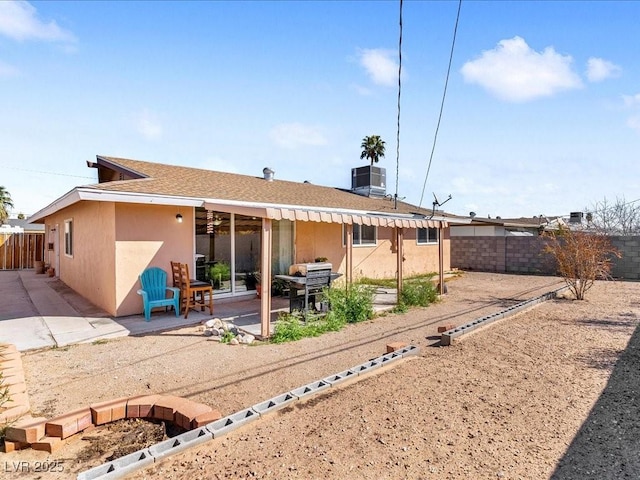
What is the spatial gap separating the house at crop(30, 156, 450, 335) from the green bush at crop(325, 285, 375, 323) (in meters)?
0.55

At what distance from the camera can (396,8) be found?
8719 mm

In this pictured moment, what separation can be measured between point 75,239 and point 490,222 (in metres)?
21.2

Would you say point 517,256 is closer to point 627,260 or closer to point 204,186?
point 627,260

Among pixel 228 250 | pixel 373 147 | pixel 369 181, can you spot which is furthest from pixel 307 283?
pixel 373 147

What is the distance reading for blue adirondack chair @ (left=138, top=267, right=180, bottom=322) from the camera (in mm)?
8070

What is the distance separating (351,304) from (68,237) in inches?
455

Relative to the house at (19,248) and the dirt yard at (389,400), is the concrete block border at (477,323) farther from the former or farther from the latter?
the house at (19,248)

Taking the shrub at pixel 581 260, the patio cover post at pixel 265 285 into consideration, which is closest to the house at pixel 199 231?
the patio cover post at pixel 265 285

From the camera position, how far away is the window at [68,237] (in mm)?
13266

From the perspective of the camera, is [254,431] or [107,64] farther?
[107,64]

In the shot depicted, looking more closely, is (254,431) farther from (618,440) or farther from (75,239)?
(75,239)

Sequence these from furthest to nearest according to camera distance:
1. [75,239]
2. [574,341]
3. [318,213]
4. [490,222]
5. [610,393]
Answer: [490,222] < [75,239] < [318,213] < [574,341] < [610,393]

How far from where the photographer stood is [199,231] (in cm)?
980

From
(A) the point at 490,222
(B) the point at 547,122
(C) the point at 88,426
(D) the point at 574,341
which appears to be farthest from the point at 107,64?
(A) the point at 490,222
